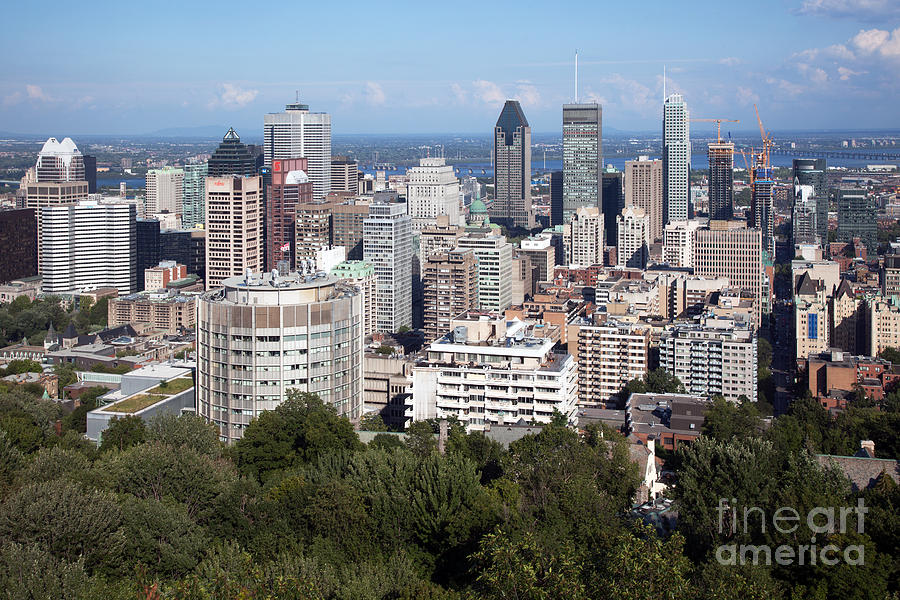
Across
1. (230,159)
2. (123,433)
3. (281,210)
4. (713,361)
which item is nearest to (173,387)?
(123,433)

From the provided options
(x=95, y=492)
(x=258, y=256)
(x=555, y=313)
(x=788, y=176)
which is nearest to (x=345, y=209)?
(x=258, y=256)

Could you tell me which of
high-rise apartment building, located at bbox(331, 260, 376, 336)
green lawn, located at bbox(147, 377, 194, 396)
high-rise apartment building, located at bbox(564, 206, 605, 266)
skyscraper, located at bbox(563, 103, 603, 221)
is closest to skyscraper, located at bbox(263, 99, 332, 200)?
skyscraper, located at bbox(563, 103, 603, 221)

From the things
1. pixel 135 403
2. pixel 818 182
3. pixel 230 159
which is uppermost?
pixel 230 159

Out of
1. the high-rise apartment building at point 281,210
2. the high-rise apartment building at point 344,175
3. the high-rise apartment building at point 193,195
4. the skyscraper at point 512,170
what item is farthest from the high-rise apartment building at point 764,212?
the high-rise apartment building at point 193,195

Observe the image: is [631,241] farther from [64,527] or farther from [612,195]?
[64,527]

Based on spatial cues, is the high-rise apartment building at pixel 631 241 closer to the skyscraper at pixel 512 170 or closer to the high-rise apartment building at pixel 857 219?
the high-rise apartment building at pixel 857 219

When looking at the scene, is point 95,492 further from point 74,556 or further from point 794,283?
point 794,283

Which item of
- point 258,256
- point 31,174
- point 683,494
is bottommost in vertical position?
point 683,494

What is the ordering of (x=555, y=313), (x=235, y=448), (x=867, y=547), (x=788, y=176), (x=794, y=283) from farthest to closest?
1. (x=788, y=176)
2. (x=794, y=283)
3. (x=555, y=313)
4. (x=235, y=448)
5. (x=867, y=547)
